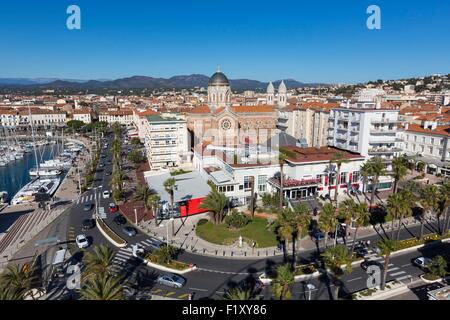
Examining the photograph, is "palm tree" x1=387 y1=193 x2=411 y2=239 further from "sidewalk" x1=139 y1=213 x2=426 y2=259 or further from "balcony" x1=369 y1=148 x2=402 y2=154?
"balcony" x1=369 y1=148 x2=402 y2=154

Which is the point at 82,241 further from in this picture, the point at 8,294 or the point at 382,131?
the point at 382,131

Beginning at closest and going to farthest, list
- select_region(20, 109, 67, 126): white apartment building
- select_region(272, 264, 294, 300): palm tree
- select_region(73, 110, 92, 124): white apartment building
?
select_region(272, 264, 294, 300): palm tree, select_region(20, 109, 67, 126): white apartment building, select_region(73, 110, 92, 124): white apartment building

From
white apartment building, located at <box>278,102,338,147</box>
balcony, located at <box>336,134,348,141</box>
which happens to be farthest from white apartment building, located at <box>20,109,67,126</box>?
balcony, located at <box>336,134,348,141</box>

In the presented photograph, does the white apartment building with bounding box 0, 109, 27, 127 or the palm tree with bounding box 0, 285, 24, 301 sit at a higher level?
the white apartment building with bounding box 0, 109, 27, 127

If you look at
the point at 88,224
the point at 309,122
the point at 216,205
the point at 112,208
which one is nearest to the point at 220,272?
the point at 216,205

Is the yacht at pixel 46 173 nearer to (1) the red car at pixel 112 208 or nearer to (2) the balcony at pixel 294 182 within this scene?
(1) the red car at pixel 112 208

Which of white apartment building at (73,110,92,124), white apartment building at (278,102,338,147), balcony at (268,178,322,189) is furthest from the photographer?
white apartment building at (73,110,92,124)
